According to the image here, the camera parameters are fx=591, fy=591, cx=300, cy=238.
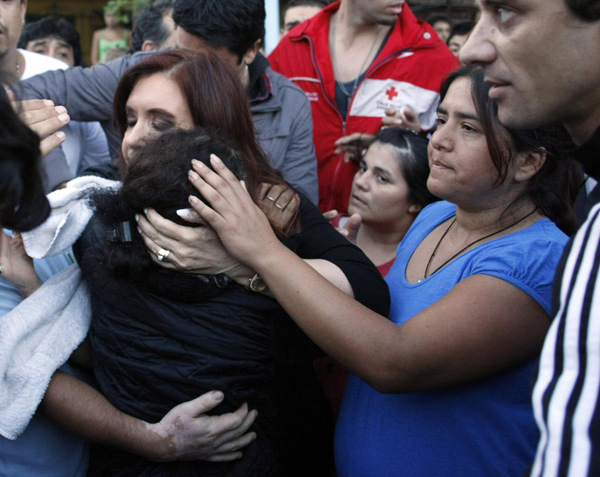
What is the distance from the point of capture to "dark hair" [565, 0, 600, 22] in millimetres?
1020

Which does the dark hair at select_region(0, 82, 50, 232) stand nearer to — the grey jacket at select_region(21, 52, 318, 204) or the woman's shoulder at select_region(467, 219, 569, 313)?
the woman's shoulder at select_region(467, 219, 569, 313)

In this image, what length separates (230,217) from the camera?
149 centimetres

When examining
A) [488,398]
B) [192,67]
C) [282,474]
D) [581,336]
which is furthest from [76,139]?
[581,336]

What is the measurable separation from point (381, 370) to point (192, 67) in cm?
111

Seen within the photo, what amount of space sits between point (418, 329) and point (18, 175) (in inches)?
36.9

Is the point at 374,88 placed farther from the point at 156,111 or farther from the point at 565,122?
the point at 565,122

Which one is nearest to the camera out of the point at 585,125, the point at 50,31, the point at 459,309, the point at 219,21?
the point at 585,125

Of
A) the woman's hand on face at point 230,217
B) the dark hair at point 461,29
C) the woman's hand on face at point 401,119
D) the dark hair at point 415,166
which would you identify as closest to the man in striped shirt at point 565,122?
the woman's hand on face at point 230,217

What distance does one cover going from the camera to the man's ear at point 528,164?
1661mm

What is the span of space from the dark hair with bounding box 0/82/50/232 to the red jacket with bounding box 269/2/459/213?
2217mm

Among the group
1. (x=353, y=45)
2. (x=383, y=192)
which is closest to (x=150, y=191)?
(x=383, y=192)

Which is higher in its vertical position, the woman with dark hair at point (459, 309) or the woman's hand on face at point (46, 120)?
the woman's hand on face at point (46, 120)

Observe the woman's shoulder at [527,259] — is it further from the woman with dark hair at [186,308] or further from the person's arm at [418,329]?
the woman with dark hair at [186,308]

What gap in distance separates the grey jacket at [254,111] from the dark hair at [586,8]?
1496 mm
